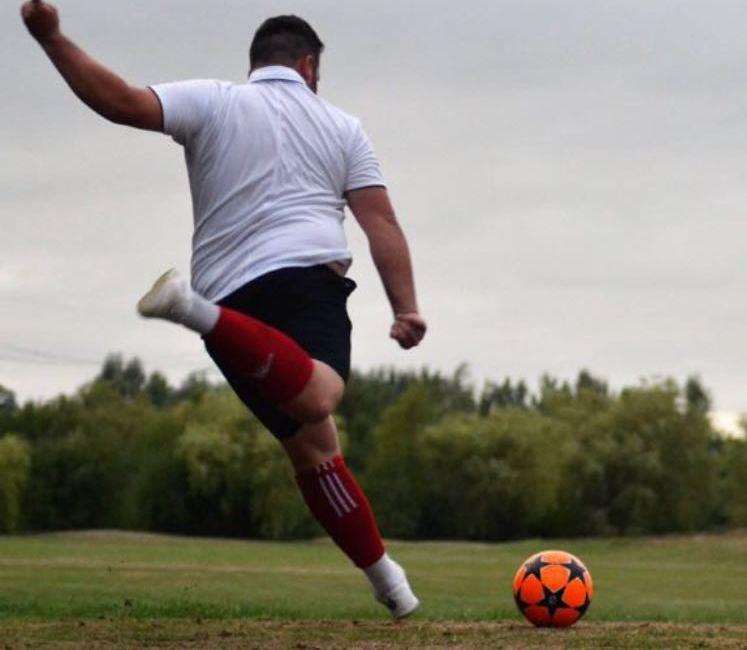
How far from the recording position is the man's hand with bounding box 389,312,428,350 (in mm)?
6508

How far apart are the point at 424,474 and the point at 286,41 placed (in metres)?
78.7

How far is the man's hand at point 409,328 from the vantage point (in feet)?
21.4

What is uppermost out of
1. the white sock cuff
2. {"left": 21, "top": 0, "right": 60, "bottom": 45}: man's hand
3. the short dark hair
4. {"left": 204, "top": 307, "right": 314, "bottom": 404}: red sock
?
the short dark hair

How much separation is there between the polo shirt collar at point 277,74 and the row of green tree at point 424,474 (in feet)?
238

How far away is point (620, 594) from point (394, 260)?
21.1 metres

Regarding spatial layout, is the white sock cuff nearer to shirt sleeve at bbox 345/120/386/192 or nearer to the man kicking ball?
the man kicking ball

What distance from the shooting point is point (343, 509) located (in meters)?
7.16

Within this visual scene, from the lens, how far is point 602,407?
87.6 metres

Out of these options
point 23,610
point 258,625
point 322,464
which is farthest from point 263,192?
point 23,610

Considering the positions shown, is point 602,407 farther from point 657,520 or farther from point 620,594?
point 620,594

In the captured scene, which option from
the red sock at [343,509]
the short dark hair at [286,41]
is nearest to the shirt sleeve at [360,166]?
the short dark hair at [286,41]

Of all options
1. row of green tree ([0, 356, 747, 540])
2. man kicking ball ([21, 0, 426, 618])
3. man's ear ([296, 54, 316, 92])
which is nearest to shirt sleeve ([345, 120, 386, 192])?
man kicking ball ([21, 0, 426, 618])

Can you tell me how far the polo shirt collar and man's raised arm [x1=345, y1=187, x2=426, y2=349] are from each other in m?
0.53

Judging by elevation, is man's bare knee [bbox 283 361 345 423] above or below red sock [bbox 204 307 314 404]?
below
